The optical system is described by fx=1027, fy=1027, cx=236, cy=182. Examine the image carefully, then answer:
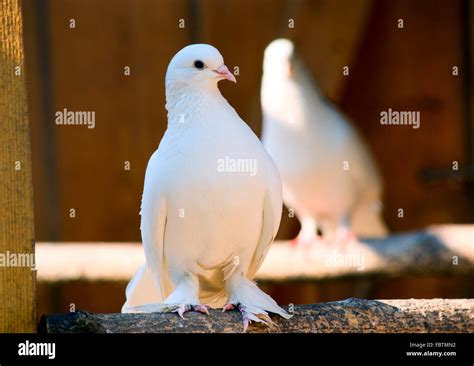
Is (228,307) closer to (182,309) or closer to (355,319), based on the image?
(182,309)

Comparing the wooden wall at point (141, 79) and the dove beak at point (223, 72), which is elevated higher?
the wooden wall at point (141, 79)

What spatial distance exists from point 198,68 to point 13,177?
0.93 metres

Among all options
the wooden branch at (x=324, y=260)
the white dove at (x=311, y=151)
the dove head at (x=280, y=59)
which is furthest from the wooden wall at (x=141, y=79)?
the wooden branch at (x=324, y=260)

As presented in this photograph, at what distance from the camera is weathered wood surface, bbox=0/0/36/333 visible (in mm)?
2840

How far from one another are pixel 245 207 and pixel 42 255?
9.35 ft

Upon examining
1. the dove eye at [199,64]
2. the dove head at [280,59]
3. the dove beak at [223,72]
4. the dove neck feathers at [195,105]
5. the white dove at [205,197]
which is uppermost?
the dove head at [280,59]

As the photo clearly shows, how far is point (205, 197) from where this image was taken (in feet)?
11.2

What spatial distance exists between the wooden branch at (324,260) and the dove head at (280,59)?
3.95 ft

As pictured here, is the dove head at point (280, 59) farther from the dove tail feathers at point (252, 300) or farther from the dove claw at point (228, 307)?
the dove claw at point (228, 307)

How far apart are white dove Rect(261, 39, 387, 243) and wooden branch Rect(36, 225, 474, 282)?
2.04 feet

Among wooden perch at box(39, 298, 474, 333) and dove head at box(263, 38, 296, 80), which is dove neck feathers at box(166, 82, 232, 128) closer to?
wooden perch at box(39, 298, 474, 333)

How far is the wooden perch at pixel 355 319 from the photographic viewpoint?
3.18 metres

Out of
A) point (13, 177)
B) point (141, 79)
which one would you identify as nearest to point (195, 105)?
point (13, 177)
